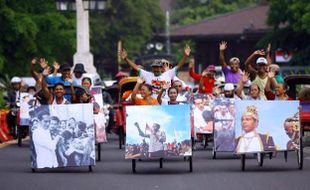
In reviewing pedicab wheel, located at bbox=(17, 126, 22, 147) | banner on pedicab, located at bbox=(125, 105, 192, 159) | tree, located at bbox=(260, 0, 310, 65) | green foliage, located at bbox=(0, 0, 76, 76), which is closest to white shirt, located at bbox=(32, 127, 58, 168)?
banner on pedicab, located at bbox=(125, 105, 192, 159)

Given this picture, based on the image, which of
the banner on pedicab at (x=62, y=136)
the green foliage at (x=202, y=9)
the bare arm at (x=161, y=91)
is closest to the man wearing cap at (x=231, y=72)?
the bare arm at (x=161, y=91)

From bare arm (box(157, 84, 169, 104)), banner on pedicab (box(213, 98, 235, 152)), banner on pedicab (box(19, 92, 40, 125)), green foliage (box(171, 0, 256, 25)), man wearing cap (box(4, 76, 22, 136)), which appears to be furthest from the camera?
green foliage (box(171, 0, 256, 25))

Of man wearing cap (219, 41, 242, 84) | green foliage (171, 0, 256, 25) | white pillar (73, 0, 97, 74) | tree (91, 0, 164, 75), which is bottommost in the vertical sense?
man wearing cap (219, 41, 242, 84)

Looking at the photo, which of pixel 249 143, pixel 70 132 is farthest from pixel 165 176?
pixel 70 132

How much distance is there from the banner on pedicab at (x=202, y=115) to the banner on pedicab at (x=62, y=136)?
17.5ft

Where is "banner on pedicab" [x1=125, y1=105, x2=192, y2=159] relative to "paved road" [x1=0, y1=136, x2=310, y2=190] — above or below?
above

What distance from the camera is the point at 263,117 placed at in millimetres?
19922

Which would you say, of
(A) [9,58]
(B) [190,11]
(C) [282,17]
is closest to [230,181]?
(A) [9,58]

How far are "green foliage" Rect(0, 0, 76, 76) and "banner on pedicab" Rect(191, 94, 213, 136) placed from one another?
2303cm

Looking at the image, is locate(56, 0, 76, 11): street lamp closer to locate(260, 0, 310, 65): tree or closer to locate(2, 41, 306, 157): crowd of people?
locate(260, 0, 310, 65): tree

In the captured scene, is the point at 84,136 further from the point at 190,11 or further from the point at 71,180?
the point at 190,11

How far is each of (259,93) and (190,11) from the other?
9257 cm

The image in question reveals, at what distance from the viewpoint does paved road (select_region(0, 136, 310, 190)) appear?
1758 cm

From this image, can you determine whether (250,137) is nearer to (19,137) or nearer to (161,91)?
(161,91)
